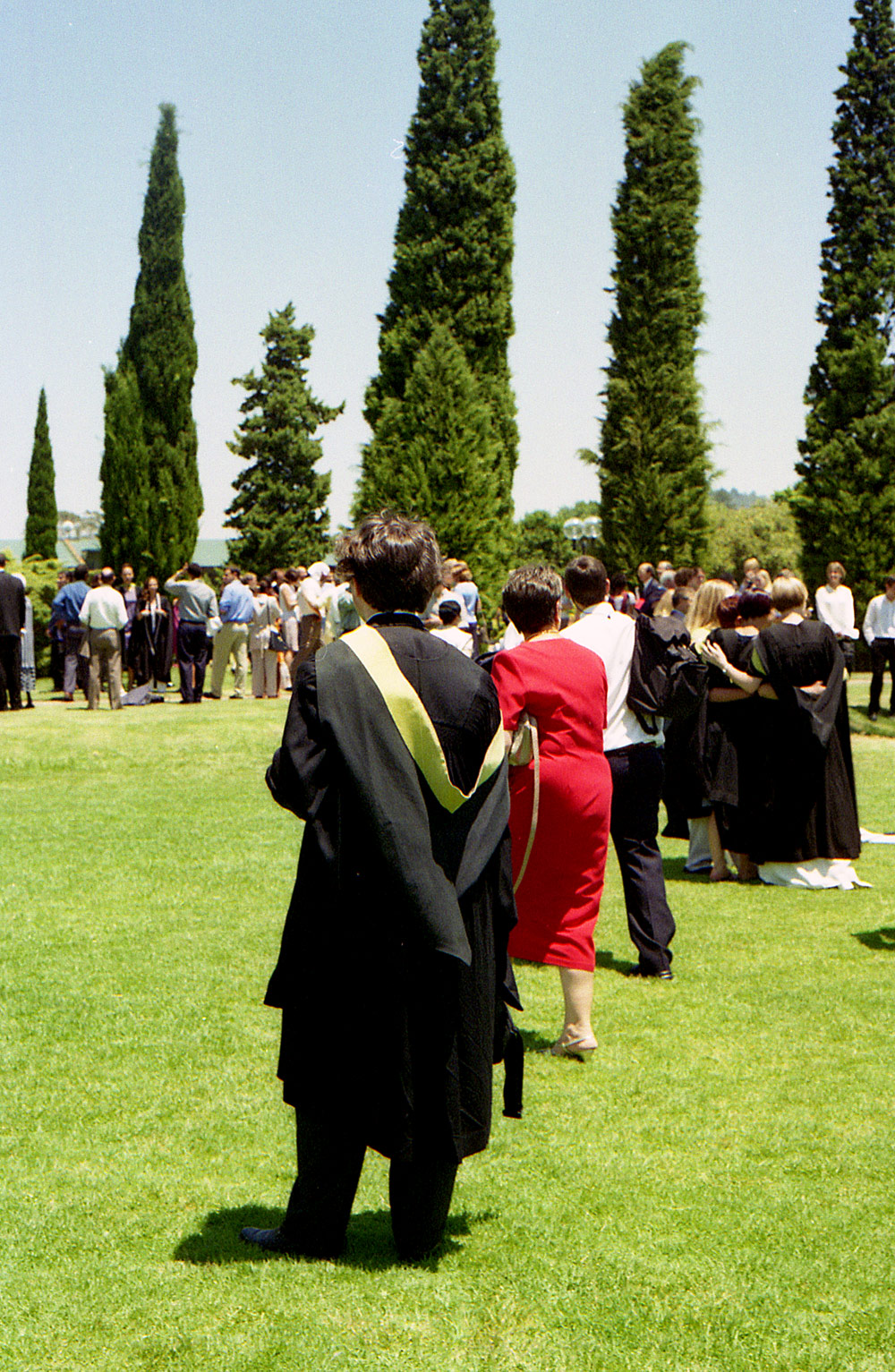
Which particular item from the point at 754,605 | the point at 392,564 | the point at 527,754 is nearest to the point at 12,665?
the point at 754,605

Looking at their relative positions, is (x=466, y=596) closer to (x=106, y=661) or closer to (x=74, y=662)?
(x=106, y=661)

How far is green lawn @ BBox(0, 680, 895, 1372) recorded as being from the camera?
3381 millimetres

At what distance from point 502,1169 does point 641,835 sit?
7.83 feet

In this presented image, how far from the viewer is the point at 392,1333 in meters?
3.35

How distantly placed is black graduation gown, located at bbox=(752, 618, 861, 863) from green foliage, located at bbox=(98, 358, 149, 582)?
90.3ft

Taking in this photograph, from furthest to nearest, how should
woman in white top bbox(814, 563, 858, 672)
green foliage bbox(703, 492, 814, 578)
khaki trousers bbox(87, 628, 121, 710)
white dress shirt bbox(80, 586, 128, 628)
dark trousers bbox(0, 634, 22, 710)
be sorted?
green foliage bbox(703, 492, 814, 578), woman in white top bbox(814, 563, 858, 672), dark trousers bbox(0, 634, 22, 710), khaki trousers bbox(87, 628, 121, 710), white dress shirt bbox(80, 586, 128, 628)

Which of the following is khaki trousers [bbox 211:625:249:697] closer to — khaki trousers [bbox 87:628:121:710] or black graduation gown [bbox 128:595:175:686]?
black graduation gown [bbox 128:595:175:686]

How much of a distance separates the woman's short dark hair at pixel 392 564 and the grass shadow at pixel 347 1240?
1.74 meters

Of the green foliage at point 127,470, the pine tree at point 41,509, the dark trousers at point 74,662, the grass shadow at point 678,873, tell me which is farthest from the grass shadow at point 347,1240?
the pine tree at point 41,509

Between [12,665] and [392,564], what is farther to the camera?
[12,665]

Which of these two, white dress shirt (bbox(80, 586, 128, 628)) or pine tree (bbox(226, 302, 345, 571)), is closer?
white dress shirt (bbox(80, 586, 128, 628))

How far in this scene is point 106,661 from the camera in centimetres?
1814

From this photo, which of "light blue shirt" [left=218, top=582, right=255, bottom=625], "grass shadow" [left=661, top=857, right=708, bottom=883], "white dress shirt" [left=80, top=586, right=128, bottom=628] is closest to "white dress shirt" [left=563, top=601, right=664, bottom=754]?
"grass shadow" [left=661, top=857, right=708, bottom=883]

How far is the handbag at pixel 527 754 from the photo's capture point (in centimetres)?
494
